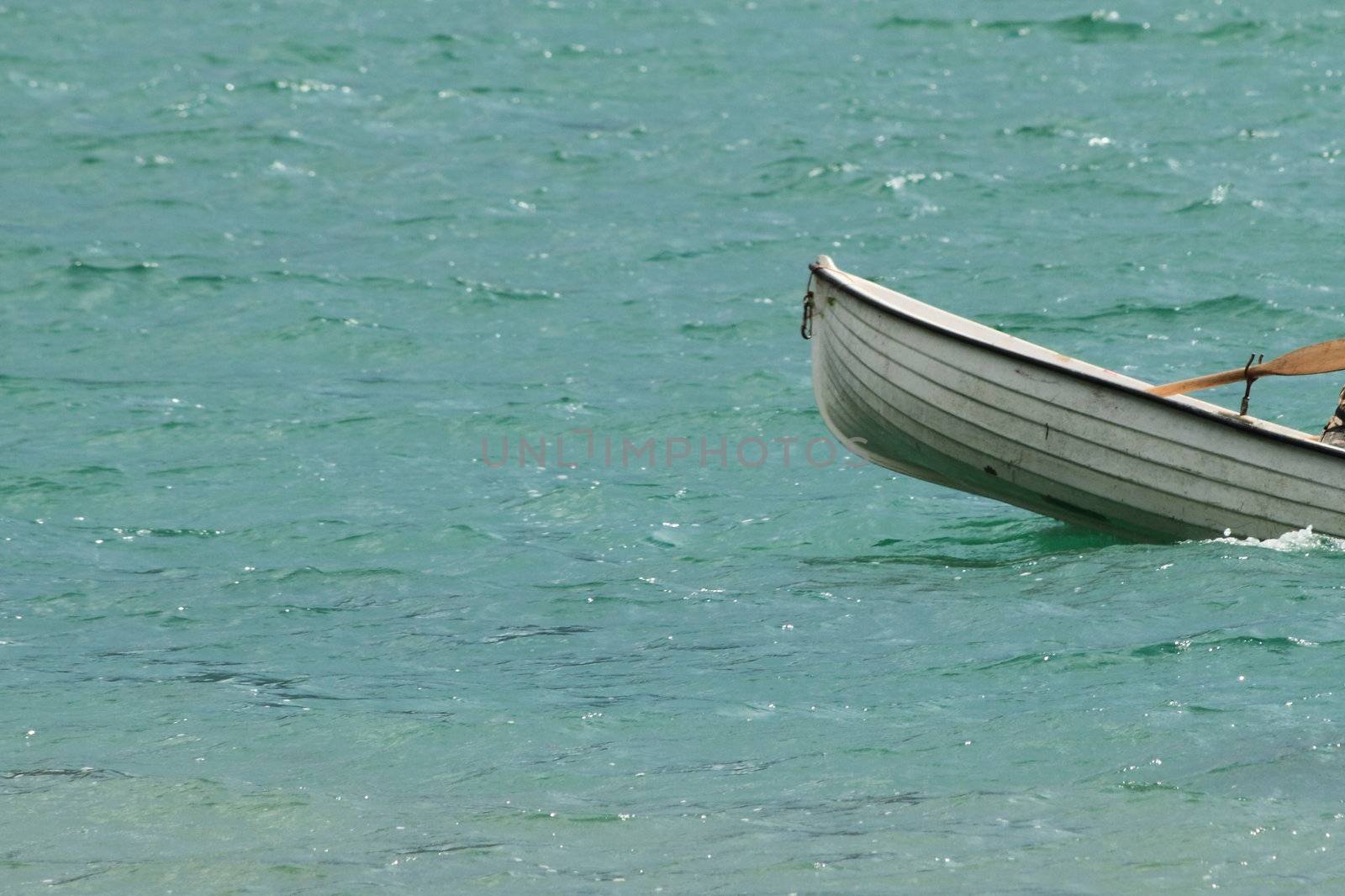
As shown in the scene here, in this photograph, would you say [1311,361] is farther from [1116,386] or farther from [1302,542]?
[1116,386]

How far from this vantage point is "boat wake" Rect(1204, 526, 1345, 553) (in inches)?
334

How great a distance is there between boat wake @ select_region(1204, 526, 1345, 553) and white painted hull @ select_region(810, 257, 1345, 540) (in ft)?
0.12

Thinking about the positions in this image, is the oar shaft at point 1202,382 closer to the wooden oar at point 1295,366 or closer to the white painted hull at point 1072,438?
the wooden oar at point 1295,366

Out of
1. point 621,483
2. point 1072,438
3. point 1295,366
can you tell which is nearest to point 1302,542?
point 1295,366

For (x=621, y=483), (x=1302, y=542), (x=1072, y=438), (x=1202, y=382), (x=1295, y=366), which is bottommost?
(x=621, y=483)

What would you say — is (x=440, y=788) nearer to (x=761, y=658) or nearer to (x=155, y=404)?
(x=761, y=658)

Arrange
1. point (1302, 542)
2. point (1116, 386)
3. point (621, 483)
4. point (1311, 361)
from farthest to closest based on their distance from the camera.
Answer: point (621, 483)
point (1311, 361)
point (1302, 542)
point (1116, 386)

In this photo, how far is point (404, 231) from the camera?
17375 mm

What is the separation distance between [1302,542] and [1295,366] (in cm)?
83

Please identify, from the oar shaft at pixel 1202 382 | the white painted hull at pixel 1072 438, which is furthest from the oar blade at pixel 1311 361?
the white painted hull at pixel 1072 438

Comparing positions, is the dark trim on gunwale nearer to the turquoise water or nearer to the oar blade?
the oar blade

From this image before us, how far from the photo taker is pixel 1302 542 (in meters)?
8.53

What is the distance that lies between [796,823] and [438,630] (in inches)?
114

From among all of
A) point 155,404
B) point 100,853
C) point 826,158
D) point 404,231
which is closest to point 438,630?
point 100,853
